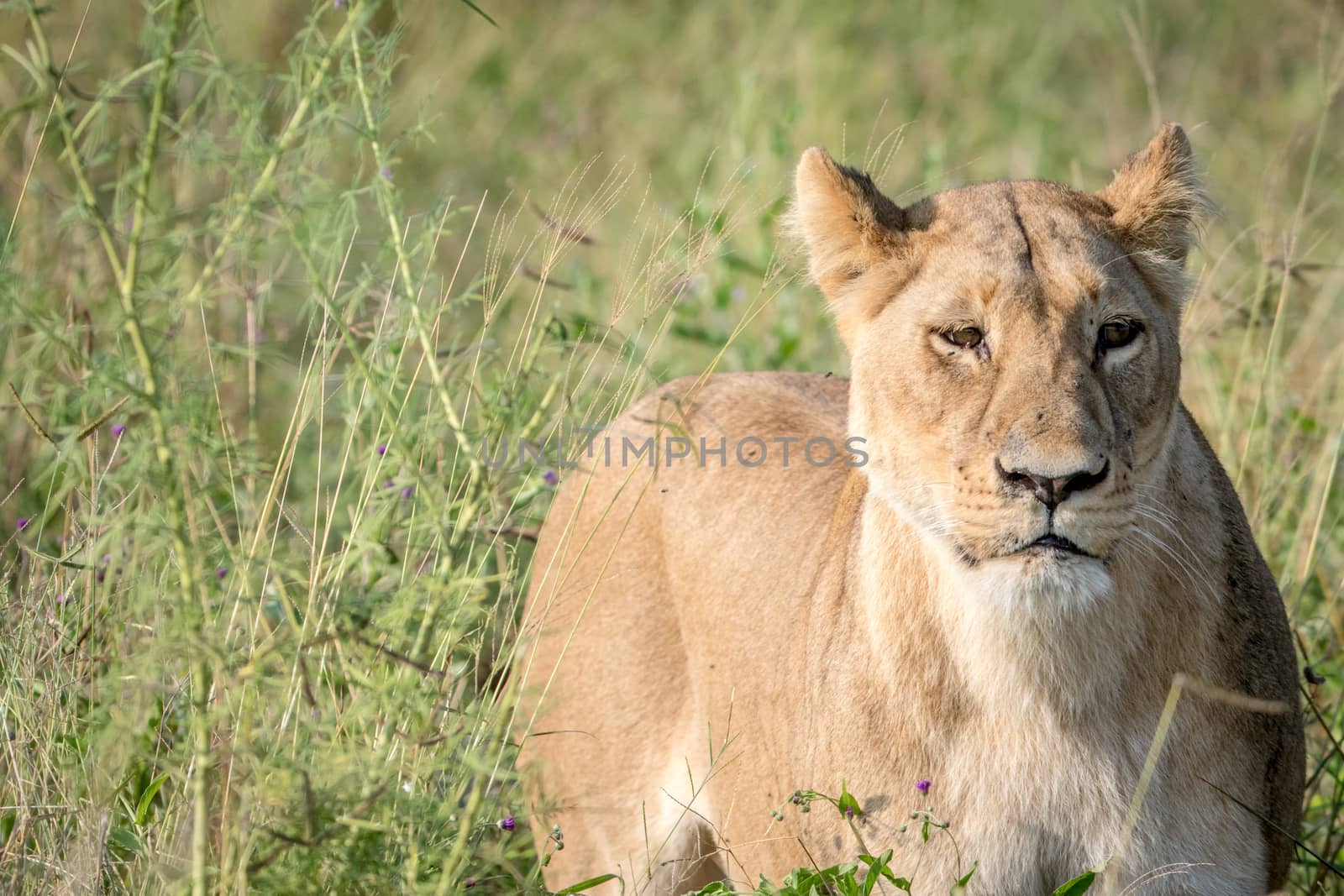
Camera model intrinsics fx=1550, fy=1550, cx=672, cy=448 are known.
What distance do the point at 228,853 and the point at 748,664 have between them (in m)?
1.49

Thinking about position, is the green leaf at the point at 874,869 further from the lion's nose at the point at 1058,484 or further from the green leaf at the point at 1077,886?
the lion's nose at the point at 1058,484

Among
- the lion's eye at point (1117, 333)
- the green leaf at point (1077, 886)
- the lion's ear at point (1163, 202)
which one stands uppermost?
the lion's ear at point (1163, 202)

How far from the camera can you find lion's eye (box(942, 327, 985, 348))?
2.84 m

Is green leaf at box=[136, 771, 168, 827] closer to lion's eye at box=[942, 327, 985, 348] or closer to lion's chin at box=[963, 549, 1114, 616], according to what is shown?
lion's chin at box=[963, 549, 1114, 616]

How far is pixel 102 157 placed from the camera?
2.27 m

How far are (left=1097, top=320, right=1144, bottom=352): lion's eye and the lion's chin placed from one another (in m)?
0.42

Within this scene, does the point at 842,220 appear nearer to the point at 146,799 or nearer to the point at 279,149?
the point at 279,149

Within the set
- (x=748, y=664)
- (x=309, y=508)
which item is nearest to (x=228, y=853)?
(x=748, y=664)

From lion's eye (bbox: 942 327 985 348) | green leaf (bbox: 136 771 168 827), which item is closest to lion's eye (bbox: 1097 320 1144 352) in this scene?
lion's eye (bbox: 942 327 985 348)

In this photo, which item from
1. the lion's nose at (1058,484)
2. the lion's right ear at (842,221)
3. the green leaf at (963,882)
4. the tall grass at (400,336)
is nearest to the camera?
the tall grass at (400,336)

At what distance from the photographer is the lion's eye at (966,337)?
2.84 metres

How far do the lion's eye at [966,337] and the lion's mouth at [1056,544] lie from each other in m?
0.43

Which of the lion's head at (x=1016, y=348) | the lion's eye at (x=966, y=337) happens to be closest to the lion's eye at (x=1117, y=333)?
the lion's head at (x=1016, y=348)

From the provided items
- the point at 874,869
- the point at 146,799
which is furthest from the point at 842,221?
the point at 146,799
